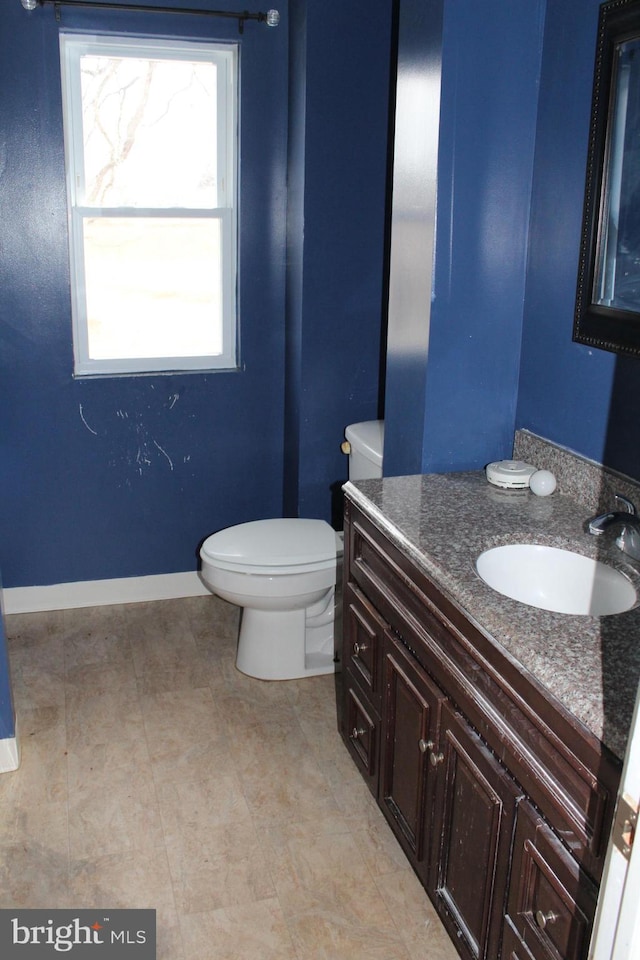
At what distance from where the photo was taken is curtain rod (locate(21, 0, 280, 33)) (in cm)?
301

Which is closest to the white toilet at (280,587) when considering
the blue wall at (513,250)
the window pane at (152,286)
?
the blue wall at (513,250)

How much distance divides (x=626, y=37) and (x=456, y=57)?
40 centimetres

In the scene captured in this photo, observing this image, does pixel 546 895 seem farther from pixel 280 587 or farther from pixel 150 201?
pixel 150 201

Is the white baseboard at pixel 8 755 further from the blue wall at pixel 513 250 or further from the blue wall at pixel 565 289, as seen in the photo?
the blue wall at pixel 565 289

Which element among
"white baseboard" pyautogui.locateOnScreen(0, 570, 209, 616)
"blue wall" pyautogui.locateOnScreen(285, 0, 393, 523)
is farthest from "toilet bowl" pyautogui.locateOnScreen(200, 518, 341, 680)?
"white baseboard" pyautogui.locateOnScreen(0, 570, 209, 616)

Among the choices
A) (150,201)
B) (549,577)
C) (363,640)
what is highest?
(150,201)

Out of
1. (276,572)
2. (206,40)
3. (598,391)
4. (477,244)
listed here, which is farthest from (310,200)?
(598,391)

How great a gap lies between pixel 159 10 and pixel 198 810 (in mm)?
2489

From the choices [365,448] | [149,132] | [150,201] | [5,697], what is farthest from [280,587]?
[149,132]

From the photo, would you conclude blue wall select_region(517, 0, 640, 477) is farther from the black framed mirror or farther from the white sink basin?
the white sink basin

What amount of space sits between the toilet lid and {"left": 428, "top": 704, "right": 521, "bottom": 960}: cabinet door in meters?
1.12

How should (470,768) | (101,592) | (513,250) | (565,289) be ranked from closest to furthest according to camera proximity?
(470,768) → (565,289) → (513,250) → (101,592)

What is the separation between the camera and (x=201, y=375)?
11.5 feet

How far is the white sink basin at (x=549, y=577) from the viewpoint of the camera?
190cm
